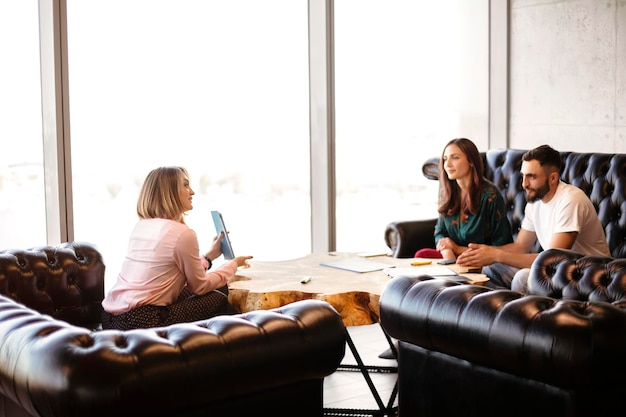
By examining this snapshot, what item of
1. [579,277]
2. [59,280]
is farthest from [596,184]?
[59,280]

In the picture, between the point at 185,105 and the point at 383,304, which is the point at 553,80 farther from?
the point at 383,304

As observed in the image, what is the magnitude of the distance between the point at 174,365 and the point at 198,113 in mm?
3724

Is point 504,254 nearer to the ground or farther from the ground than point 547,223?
nearer to the ground

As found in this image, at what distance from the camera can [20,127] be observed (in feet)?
17.8

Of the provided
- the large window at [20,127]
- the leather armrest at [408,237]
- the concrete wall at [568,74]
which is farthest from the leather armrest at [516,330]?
the concrete wall at [568,74]

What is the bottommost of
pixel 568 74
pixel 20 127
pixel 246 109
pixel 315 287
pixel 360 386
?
pixel 360 386

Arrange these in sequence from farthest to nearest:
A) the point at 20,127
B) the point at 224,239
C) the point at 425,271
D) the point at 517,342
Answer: the point at 20,127 → the point at 224,239 → the point at 425,271 → the point at 517,342

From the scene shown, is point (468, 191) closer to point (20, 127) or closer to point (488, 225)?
point (488, 225)

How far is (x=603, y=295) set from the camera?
3.50 m

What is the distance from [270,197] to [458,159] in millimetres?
1730

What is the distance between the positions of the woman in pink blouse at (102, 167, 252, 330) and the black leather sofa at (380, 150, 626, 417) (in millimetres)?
1051

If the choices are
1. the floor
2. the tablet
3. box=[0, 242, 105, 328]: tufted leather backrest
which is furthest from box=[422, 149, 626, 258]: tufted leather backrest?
box=[0, 242, 105, 328]: tufted leather backrest

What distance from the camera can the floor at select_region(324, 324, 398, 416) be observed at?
4.59m

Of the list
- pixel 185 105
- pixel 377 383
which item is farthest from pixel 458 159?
pixel 185 105
